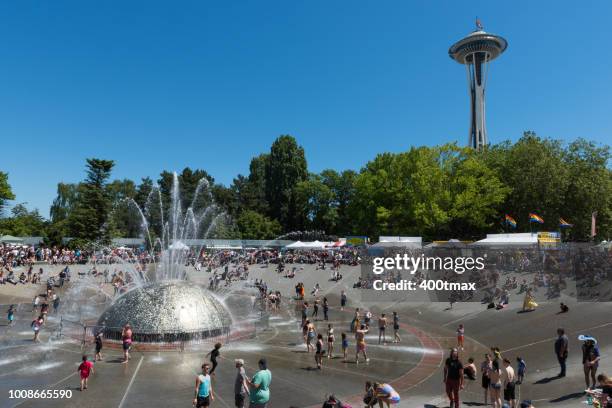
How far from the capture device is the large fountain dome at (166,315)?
61.2 ft

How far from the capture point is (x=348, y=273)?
42.4 meters

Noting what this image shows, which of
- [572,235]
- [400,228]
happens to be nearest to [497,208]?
[572,235]

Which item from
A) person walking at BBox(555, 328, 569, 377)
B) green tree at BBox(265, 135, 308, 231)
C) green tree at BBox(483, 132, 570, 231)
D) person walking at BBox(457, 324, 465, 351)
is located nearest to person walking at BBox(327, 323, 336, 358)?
person walking at BBox(457, 324, 465, 351)

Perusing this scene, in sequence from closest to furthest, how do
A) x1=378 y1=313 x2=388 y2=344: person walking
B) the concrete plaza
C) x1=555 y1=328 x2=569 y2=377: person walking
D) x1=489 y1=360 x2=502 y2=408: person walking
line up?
1. x1=489 y1=360 x2=502 y2=408: person walking
2. the concrete plaza
3. x1=555 y1=328 x2=569 y2=377: person walking
4. x1=378 y1=313 x2=388 y2=344: person walking

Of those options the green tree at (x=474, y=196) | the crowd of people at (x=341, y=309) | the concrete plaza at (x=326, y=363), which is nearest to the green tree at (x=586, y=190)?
the green tree at (x=474, y=196)

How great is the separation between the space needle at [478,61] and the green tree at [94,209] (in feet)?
251

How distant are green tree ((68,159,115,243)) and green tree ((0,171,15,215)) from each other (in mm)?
12559

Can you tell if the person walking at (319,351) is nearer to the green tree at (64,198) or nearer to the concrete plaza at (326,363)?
the concrete plaza at (326,363)

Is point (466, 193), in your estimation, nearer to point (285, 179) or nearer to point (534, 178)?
point (534, 178)

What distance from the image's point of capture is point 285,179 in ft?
289

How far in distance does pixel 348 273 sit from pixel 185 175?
225 feet

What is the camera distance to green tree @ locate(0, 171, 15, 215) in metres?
67.2

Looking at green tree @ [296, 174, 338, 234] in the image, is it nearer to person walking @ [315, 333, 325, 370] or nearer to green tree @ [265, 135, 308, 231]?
green tree @ [265, 135, 308, 231]

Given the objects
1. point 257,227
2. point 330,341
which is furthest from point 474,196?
point 257,227
